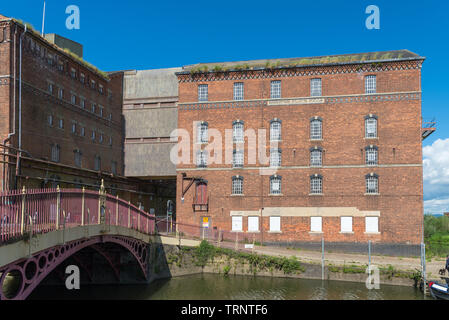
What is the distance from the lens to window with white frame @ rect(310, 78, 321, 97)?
3478 centimetres

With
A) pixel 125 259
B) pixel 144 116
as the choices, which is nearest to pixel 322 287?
pixel 125 259

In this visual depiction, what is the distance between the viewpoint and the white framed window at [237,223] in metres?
35.3

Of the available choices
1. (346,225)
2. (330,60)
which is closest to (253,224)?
(346,225)

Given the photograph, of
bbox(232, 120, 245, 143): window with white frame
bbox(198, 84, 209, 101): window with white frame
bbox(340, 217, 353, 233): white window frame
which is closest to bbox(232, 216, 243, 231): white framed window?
bbox(232, 120, 245, 143): window with white frame

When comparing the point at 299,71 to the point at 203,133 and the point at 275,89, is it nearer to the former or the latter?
the point at 275,89

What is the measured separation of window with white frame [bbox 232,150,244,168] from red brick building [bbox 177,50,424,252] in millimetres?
84

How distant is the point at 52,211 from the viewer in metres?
14.9

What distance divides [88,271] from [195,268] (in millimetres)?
7307

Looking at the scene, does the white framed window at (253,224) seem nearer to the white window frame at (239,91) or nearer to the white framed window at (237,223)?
the white framed window at (237,223)

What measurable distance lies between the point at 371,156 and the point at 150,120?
22.0 m

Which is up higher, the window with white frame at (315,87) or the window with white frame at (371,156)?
the window with white frame at (315,87)

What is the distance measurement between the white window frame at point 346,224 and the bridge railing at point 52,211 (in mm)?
18233

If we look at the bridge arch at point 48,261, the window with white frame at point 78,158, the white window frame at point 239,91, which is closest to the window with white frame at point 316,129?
the white window frame at point 239,91

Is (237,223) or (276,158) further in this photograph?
(237,223)
